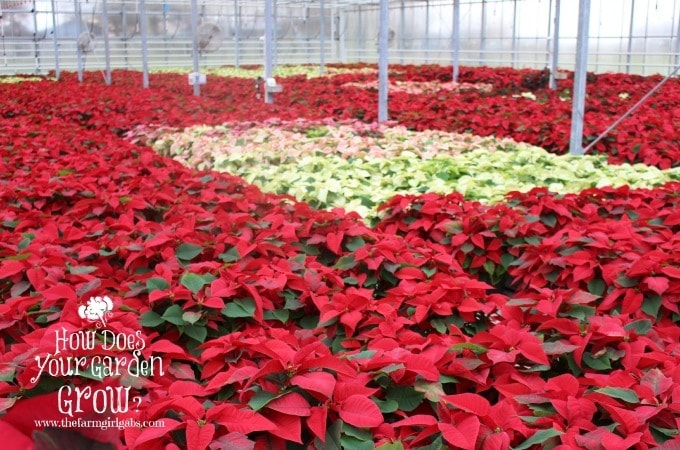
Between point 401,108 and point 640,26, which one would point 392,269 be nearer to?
point 401,108

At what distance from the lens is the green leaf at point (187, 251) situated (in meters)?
2.94

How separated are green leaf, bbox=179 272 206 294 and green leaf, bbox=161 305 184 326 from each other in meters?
0.08

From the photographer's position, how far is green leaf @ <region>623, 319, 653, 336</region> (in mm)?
2238

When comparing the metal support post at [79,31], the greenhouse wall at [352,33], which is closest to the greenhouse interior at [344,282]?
the metal support post at [79,31]

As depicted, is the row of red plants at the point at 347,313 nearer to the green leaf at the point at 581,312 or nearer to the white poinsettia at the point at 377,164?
the green leaf at the point at 581,312

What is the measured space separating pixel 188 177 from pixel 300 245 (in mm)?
1410

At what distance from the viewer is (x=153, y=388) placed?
75.3 inches

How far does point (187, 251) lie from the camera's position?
296cm

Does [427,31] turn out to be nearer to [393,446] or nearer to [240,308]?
[240,308]

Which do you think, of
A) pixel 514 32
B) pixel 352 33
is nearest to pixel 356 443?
pixel 514 32

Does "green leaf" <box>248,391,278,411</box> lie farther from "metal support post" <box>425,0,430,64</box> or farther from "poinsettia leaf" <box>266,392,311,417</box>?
"metal support post" <box>425,0,430,64</box>

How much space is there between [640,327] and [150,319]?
1.39 m

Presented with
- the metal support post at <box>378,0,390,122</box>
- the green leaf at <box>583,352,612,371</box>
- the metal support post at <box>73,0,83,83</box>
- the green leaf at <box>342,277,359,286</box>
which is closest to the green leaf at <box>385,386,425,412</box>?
the green leaf at <box>583,352,612,371</box>

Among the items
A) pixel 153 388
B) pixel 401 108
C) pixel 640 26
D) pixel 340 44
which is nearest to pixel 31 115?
pixel 401 108
